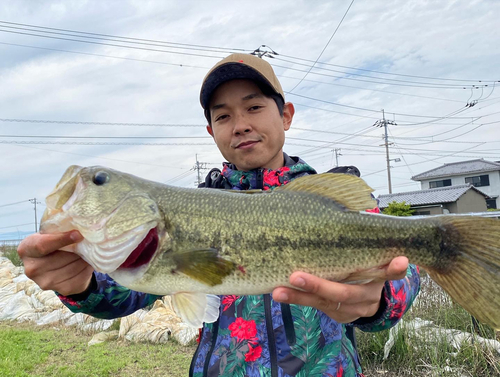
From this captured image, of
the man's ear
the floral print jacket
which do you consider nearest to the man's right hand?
the floral print jacket

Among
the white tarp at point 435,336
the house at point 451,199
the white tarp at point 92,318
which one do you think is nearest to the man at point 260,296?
the white tarp at point 435,336

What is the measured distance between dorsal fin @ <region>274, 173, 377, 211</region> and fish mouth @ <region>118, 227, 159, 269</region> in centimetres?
74

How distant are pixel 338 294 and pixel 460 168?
50.0 m

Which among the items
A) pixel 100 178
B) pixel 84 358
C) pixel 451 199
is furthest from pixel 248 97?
pixel 451 199

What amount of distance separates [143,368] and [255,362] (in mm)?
5019

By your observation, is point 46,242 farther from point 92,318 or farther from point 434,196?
point 434,196

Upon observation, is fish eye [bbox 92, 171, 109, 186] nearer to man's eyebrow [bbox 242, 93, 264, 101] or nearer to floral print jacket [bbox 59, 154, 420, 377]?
floral print jacket [bbox 59, 154, 420, 377]

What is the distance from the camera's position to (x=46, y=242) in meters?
1.95

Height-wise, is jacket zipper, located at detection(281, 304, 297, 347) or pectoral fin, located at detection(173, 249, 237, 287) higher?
pectoral fin, located at detection(173, 249, 237, 287)

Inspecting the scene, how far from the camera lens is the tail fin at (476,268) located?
195 cm

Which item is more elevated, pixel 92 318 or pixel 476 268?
pixel 476 268

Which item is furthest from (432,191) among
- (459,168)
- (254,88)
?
(254,88)

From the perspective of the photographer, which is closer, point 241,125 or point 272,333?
point 272,333

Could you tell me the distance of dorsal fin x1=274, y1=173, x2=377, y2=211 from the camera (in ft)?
6.95
